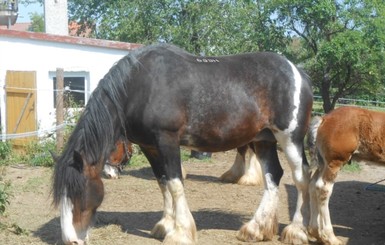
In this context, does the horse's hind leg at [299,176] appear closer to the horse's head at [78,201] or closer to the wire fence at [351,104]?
the horse's head at [78,201]

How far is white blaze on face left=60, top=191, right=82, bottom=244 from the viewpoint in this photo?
4.95 meters

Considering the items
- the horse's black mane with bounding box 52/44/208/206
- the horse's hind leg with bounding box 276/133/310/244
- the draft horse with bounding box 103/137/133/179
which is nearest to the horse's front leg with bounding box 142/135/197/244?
the horse's black mane with bounding box 52/44/208/206

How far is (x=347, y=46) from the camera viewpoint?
1256 cm

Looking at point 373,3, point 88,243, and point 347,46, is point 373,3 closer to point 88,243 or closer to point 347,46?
point 347,46

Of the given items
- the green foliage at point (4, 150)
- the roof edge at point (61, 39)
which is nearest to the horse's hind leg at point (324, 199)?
the green foliage at point (4, 150)

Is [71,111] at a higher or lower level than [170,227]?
higher

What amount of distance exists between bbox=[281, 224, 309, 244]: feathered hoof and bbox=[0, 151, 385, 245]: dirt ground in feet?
0.57

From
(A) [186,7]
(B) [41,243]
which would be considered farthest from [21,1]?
(B) [41,243]

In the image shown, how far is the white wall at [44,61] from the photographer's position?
11477 millimetres

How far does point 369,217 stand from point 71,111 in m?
6.76

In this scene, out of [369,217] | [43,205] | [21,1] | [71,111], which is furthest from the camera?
[21,1]

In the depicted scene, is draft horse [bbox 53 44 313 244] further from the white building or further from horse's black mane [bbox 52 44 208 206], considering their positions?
the white building

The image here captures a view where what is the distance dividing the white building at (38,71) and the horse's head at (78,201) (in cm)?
607

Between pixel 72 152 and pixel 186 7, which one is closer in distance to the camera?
pixel 72 152
